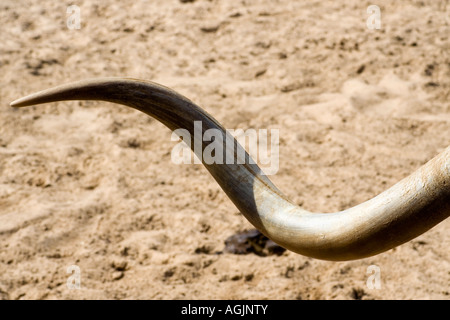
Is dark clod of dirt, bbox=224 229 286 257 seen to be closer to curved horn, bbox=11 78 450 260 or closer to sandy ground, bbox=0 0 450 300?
sandy ground, bbox=0 0 450 300

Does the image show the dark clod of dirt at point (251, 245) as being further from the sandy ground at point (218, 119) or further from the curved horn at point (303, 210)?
the curved horn at point (303, 210)

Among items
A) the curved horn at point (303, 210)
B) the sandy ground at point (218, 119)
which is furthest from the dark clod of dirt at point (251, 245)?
the curved horn at point (303, 210)

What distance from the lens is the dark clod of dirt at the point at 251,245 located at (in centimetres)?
330

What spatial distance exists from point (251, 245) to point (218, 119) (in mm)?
1473

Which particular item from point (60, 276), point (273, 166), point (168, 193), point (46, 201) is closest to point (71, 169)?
point (46, 201)

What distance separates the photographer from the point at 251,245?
3342mm

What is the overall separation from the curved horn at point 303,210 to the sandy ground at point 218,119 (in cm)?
140

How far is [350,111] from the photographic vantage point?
463 cm

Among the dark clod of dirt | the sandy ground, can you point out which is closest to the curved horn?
the sandy ground

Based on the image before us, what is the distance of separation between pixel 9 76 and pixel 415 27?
12.4ft

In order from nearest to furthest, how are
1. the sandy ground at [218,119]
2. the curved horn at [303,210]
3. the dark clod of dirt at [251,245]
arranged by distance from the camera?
the curved horn at [303,210]
the sandy ground at [218,119]
the dark clod of dirt at [251,245]

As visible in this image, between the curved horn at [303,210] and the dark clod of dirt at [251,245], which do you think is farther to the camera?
the dark clod of dirt at [251,245]

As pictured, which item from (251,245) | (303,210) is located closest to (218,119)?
(251,245)

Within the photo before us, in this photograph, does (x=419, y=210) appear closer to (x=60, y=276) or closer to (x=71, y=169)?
(x=60, y=276)
